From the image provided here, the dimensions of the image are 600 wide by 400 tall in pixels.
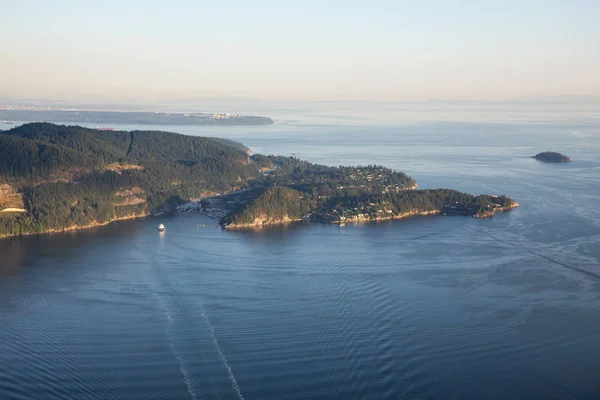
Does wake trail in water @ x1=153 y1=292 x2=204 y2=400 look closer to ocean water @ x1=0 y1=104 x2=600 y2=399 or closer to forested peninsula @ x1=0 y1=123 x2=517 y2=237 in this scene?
ocean water @ x1=0 y1=104 x2=600 y2=399

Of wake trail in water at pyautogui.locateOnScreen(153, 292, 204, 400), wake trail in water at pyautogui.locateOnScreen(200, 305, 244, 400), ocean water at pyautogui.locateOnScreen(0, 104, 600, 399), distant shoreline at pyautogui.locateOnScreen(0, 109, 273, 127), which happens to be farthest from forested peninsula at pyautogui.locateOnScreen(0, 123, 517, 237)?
distant shoreline at pyautogui.locateOnScreen(0, 109, 273, 127)

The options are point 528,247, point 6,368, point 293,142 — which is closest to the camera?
point 6,368

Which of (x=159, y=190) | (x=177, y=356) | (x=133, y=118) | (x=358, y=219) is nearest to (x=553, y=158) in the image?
(x=358, y=219)

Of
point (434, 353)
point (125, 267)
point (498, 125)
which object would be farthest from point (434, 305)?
point (498, 125)

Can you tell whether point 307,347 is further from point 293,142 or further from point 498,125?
point 498,125

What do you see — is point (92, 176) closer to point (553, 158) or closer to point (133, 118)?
point (553, 158)
